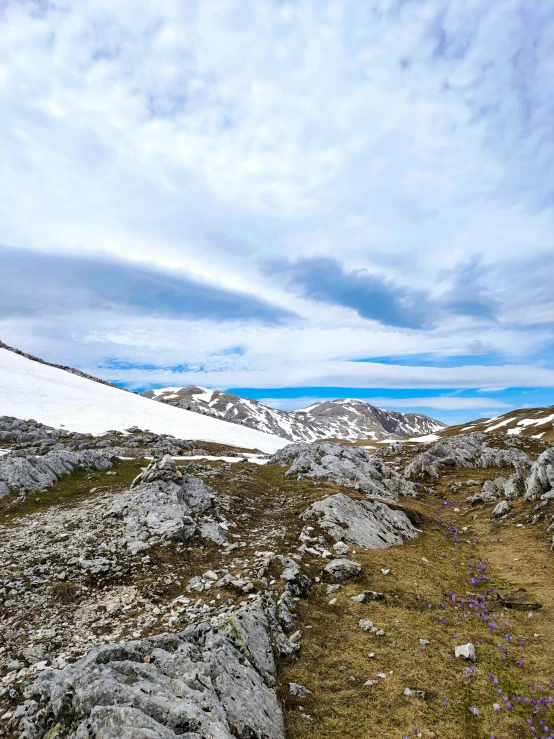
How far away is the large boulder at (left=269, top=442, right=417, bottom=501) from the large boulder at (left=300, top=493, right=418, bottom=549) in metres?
7.07

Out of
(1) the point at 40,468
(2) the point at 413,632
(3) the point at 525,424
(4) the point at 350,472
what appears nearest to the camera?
(2) the point at 413,632

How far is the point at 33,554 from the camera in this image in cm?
1877

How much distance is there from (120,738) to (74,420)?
93499 millimetres

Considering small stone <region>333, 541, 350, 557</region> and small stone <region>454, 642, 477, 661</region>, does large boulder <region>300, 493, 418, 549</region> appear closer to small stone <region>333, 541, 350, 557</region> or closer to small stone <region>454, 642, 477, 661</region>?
small stone <region>333, 541, 350, 557</region>

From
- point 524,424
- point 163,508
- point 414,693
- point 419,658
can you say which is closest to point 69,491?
point 163,508

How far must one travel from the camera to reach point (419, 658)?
43.1ft

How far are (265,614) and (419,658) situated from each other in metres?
5.70

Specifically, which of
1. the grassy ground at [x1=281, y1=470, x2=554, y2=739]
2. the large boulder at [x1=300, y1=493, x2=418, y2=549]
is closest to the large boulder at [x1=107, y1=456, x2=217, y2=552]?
the large boulder at [x1=300, y1=493, x2=418, y2=549]

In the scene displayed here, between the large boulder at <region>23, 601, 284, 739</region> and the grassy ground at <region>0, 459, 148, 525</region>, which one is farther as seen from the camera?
the grassy ground at <region>0, 459, 148, 525</region>

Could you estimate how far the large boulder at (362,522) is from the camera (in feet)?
79.4

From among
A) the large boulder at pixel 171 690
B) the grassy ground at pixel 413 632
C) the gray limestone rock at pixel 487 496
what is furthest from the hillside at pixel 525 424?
the large boulder at pixel 171 690

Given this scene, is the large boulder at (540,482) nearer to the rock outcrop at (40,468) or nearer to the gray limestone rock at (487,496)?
the gray limestone rock at (487,496)

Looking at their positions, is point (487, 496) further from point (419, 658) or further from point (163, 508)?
point (163, 508)

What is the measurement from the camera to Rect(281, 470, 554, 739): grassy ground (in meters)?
10.5
